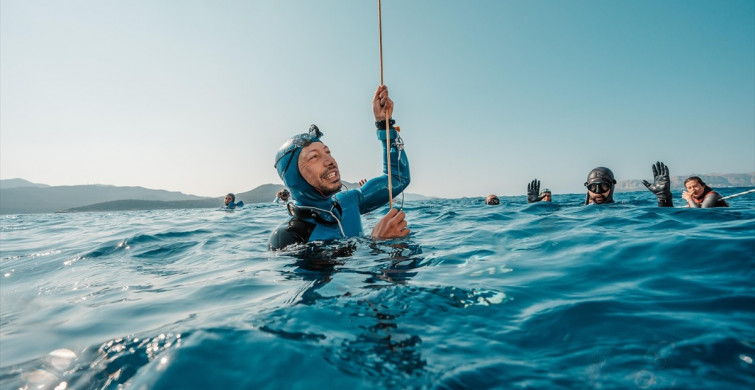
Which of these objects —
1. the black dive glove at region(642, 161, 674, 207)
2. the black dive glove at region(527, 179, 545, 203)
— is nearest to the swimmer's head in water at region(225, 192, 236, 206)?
the black dive glove at region(527, 179, 545, 203)

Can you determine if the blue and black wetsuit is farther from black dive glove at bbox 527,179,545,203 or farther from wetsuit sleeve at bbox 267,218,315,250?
black dive glove at bbox 527,179,545,203

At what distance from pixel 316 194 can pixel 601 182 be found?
8.17 m

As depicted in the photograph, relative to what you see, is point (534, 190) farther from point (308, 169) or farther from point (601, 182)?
point (308, 169)

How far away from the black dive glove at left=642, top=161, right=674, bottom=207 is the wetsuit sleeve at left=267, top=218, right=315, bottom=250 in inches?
347

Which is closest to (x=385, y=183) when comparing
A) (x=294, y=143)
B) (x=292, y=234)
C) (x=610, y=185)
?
(x=294, y=143)

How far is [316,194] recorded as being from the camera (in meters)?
4.57

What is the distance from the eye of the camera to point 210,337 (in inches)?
72.9

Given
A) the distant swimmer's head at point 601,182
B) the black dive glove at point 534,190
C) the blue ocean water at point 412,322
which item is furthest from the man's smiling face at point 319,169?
the black dive glove at point 534,190

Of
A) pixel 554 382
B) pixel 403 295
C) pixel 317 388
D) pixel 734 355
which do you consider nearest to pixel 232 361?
pixel 317 388

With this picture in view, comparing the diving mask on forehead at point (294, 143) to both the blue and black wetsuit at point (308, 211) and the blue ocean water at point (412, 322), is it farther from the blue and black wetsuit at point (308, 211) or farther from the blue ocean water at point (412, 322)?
the blue ocean water at point (412, 322)

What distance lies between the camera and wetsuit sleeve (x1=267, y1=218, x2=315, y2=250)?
454 centimetres

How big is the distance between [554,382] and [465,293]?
1089 mm

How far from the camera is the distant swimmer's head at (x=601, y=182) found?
8.93 meters

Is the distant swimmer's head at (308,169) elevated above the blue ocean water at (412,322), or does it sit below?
above
